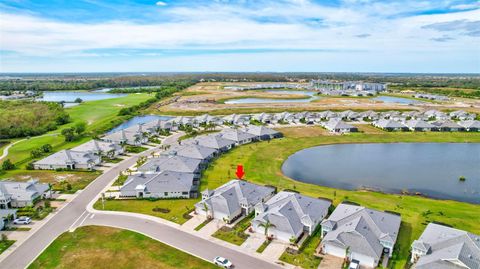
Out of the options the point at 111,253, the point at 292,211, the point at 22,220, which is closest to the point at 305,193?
the point at 292,211

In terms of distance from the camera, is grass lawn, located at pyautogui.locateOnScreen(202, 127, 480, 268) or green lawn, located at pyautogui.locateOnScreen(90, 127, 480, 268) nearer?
green lawn, located at pyautogui.locateOnScreen(90, 127, 480, 268)

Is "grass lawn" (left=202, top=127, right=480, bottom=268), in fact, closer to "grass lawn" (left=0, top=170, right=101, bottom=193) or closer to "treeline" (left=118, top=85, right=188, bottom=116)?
"grass lawn" (left=0, top=170, right=101, bottom=193)

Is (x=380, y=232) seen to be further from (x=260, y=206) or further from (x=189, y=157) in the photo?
(x=189, y=157)

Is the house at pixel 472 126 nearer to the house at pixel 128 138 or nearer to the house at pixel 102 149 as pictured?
the house at pixel 128 138

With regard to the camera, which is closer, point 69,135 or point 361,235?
point 361,235

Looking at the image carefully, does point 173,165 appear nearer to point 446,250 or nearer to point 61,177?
point 61,177

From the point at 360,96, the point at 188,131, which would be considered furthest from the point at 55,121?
the point at 360,96

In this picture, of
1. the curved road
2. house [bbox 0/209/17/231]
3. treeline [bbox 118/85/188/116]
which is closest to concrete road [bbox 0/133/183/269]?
the curved road

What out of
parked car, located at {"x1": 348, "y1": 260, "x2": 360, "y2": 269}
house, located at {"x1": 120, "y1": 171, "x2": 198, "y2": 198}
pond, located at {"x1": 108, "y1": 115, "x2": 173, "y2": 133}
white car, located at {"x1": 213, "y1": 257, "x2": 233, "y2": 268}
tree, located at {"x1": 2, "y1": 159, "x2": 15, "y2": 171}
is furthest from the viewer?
pond, located at {"x1": 108, "y1": 115, "x2": 173, "y2": 133}
